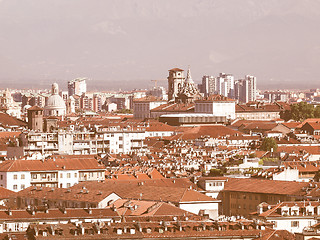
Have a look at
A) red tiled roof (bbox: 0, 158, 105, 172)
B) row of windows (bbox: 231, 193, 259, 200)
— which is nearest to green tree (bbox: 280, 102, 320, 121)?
red tiled roof (bbox: 0, 158, 105, 172)

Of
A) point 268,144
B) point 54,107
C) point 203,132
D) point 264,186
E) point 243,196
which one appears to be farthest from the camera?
point 54,107

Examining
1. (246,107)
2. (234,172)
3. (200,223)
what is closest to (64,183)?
(234,172)

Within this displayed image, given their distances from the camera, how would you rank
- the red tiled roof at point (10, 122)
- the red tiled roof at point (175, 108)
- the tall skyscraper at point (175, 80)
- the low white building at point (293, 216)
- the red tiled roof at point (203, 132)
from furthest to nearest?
the tall skyscraper at point (175, 80)
the red tiled roof at point (175, 108)
the red tiled roof at point (10, 122)
the red tiled roof at point (203, 132)
the low white building at point (293, 216)

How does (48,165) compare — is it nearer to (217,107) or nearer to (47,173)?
(47,173)

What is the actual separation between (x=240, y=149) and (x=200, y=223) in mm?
57482

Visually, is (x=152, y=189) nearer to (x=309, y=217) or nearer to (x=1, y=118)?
(x=309, y=217)

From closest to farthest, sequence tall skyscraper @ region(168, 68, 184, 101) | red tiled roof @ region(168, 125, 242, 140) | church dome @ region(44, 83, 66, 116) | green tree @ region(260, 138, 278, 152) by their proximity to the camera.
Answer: green tree @ region(260, 138, 278, 152), red tiled roof @ region(168, 125, 242, 140), church dome @ region(44, 83, 66, 116), tall skyscraper @ region(168, 68, 184, 101)

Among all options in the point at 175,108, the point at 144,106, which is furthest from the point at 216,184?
the point at 144,106

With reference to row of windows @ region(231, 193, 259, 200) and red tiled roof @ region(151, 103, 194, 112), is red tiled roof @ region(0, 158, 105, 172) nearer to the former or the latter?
row of windows @ region(231, 193, 259, 200)

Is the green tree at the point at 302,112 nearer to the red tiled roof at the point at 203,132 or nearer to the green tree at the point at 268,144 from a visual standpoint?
the red tiled roof at the point at 203,132

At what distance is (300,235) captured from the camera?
159 feet

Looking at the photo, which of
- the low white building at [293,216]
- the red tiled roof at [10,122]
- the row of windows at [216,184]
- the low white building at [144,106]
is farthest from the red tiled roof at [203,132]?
the low white building at [293,216]

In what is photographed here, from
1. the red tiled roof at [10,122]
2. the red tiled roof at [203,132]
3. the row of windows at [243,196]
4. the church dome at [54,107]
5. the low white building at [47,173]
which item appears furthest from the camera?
the church dome at [54,107]

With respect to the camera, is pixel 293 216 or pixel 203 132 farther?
pixel 203 132
